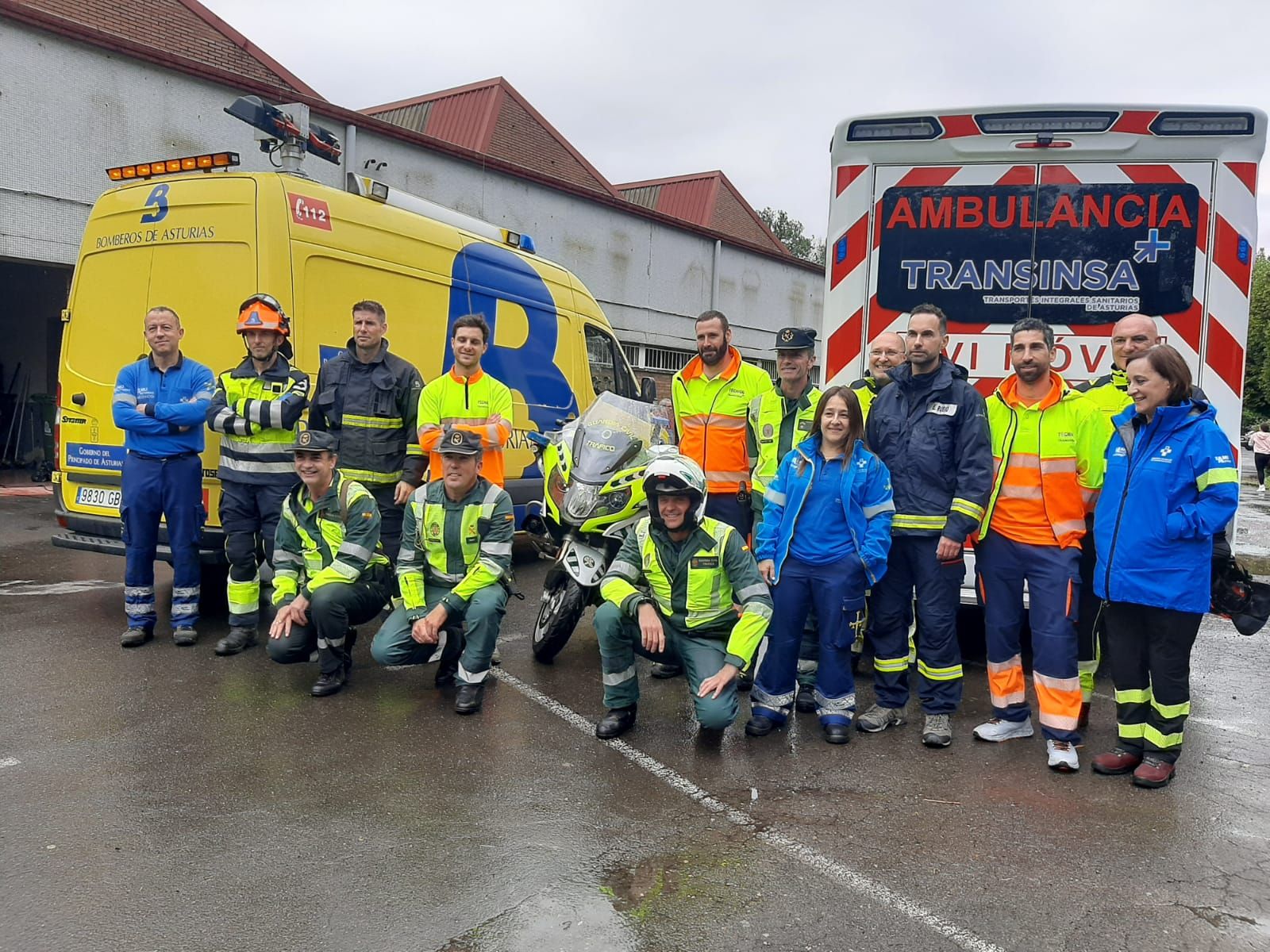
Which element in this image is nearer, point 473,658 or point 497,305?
point 473,658

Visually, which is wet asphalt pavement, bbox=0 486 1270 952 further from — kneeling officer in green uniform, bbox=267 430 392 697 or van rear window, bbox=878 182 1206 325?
van rear window, bbox=878 182 1206 325

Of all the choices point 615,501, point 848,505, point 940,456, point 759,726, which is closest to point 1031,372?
point 940,456

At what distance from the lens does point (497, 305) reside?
816cm

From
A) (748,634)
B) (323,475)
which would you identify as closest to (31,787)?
(323,475)

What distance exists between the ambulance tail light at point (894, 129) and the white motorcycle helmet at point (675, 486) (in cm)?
261

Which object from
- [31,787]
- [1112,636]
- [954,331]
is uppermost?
[954,331]

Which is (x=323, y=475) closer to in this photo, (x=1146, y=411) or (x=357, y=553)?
(x=357, y=553)

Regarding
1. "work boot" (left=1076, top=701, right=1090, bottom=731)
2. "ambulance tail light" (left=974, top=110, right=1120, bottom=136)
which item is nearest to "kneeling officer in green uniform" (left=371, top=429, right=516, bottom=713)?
"work boot" (left=1076, top=701, right=1090, bottom=731)

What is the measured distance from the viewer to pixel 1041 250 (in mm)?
5602

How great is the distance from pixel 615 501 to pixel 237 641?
7.55 feet

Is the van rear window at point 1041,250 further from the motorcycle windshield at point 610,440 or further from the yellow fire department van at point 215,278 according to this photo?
the yellow fire department van at point 215,278

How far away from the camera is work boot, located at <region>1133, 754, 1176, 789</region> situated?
13.0 ft

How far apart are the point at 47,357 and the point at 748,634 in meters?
15.2

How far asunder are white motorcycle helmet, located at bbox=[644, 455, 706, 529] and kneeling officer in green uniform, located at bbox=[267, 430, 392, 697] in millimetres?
1594
